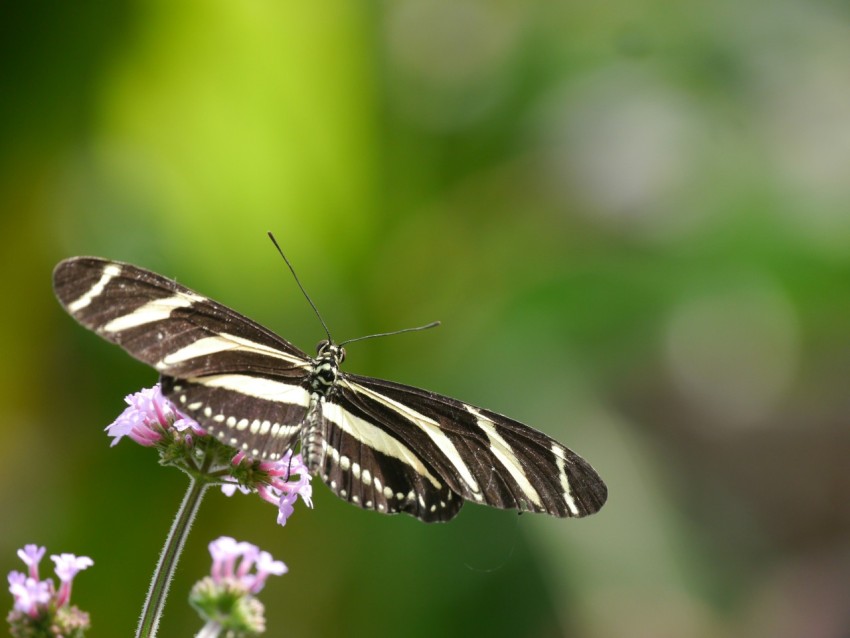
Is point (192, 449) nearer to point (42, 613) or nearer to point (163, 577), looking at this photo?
point (163, 577)

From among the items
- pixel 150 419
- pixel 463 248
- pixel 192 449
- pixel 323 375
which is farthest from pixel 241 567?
pixel 463 248

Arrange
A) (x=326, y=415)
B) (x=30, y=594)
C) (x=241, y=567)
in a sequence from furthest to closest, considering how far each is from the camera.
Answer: (x=326, y=415) → (x=241, y=567) → (x=30, y=594)

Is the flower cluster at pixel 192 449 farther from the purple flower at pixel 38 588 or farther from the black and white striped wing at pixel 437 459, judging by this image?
the purple flower at pixel 38 588

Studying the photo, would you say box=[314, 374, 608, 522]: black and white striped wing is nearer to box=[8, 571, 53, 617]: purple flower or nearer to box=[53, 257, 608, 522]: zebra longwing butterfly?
box=[53, 257, 608, 522]: zebra longwing butterfly

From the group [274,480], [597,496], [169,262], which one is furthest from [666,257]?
[274,480]

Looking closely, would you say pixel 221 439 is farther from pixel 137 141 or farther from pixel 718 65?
pixel 718 65
